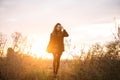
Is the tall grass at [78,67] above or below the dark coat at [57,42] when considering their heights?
below

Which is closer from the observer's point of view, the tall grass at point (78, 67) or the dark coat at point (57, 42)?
the tall grass at point (78, 67)

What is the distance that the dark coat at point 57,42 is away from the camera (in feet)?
53.0

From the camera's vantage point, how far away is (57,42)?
1625 cm

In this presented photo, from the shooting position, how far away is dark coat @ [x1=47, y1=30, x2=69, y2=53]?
16.1m

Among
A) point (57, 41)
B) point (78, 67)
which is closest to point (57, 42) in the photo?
point (57, 41)

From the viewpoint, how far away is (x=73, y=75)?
15.7 metres

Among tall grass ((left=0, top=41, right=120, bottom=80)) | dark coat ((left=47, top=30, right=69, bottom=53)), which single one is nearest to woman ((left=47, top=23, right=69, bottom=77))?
dark coat ((left=47, top=30, right=69, bottom=53))

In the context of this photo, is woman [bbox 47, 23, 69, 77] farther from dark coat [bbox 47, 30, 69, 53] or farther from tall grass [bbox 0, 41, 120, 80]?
tall grass [bbox 0, 41, 120, 80]

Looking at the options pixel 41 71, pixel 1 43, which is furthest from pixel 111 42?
pixel 1 43

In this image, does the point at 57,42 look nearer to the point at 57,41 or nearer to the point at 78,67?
the point at 57,41

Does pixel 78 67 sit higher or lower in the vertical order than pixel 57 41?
lower

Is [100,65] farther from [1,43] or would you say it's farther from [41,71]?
[1,43]

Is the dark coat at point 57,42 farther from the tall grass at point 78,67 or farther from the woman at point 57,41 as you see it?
the tall grass at point 78,67

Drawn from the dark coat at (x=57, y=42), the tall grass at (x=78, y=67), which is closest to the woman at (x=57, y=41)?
the dark coat at (x=57, y=42)
